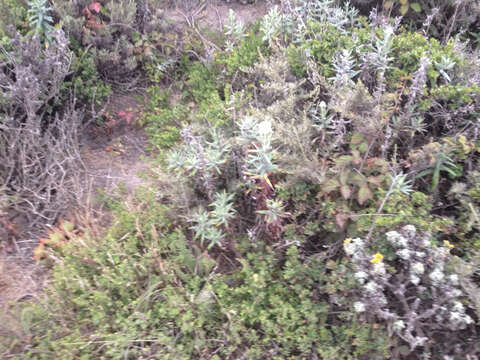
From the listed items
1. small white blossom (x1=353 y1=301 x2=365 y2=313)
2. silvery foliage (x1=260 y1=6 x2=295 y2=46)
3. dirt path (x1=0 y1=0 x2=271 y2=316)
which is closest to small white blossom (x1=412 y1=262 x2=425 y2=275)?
small white blossom (x1=353 y1=301 x2=365 y2=313)

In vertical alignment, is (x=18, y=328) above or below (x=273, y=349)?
below

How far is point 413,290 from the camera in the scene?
2.69 meters

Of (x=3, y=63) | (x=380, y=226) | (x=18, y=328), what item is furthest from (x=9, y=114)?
(x=380, y=226)

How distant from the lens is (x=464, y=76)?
11.0 ft

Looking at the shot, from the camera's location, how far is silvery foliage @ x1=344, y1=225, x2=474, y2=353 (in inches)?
96.6

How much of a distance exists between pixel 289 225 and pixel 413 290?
824mm

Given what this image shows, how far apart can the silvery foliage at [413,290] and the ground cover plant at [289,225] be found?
0.04 feet

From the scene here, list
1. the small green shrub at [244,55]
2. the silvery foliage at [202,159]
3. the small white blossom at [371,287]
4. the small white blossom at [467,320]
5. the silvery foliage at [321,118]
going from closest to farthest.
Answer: the small white blossom at [467,320]
the small white blossom at [371,287]
the silvery foliage at [202,159]
the silvery foliage at [321,118]
the small green shrub at [244,55]

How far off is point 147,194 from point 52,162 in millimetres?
877

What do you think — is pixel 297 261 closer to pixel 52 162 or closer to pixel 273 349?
pixel 273 349

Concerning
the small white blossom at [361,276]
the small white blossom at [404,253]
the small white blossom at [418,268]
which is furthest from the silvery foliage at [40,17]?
the small white blossom at [418,268]

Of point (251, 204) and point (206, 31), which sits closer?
point (251, 204)

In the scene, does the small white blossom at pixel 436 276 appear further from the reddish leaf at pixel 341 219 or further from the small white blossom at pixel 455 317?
the reddish leaf at pixel 341 219

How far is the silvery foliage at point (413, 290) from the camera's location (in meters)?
2.45
